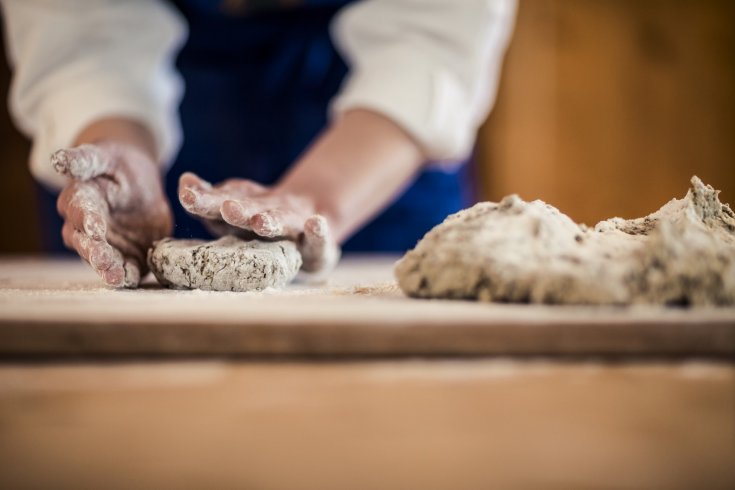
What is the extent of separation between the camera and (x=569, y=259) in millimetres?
577

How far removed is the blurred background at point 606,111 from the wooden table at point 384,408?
6.44 ft

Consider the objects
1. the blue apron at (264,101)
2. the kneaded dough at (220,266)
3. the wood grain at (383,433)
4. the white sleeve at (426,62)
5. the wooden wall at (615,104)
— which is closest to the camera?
the wood grain at (383,433)

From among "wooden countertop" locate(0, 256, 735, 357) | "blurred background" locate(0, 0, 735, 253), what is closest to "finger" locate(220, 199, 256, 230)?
"wooden countertop" locate(0, 256, 735, 357)

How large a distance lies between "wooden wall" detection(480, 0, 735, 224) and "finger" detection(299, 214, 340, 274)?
1.68 metres

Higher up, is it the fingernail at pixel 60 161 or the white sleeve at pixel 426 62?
the white sleeve at pixel 426 62

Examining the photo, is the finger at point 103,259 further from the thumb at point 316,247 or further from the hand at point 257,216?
the thumb at point 316,247

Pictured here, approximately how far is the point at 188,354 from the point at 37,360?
4.6 inches

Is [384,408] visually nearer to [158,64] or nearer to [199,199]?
[199,199]

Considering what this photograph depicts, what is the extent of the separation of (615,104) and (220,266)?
2066 mm

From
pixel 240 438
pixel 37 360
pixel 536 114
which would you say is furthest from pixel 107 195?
pixel 536 114

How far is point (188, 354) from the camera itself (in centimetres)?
47

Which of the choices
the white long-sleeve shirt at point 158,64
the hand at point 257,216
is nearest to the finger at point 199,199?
the hand at point 257,216

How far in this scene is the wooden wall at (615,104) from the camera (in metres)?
2.32

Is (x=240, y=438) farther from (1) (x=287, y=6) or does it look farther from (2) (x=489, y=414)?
(1) (x=287, y=6)
